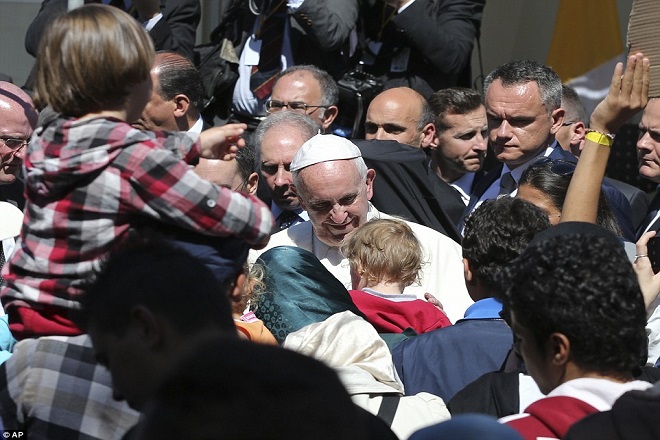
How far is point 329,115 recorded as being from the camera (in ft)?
21.2

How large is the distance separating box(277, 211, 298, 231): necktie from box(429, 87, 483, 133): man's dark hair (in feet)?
4.33

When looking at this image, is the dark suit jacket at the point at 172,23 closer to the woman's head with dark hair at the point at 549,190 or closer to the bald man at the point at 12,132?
the bald man at the point at 12,132

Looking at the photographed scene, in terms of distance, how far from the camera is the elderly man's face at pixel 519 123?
18.5ft

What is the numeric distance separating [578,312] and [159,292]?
882mm

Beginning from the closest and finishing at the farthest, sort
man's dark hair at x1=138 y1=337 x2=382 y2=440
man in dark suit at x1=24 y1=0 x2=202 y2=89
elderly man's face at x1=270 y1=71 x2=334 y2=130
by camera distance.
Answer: man's dark hair at x1=138 y1=337 x2=382 y2=440
elderly man's face at x1=270 y1=71 x2=334 y2=130
man in dark suit at x1=24 y1=0 x2=202 y2=89

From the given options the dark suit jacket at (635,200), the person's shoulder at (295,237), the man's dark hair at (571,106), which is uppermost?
the man's dark hair at (571,106)

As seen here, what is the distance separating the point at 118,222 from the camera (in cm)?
251

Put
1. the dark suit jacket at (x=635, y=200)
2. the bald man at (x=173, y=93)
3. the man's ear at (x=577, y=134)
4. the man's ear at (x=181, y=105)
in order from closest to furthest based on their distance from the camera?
the bald man at (x=173, y=93), the man's ear at (x=181, y=105), the dark suit jacket at (x=635, y=200), the man's ear at (x=577, y=134)

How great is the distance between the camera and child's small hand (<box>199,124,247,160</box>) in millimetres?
2689

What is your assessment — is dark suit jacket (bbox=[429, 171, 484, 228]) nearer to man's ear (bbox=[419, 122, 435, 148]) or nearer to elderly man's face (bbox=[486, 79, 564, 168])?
man's ear (bbox=[419, 122, 435, 148])

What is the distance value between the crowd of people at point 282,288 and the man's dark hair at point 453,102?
117 cm

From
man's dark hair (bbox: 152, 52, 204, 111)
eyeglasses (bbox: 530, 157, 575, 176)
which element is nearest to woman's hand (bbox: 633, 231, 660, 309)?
eyeglasses (bbox: 530, 157, 575, 176)

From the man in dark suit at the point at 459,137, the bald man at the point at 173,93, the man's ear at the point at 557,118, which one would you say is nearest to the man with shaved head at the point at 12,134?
the bald man at the point at 173,93

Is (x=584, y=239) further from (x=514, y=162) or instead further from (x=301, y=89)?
(x=301, y=89)
